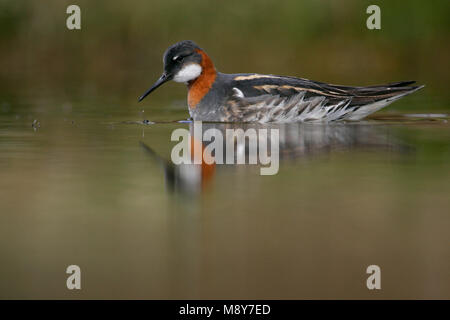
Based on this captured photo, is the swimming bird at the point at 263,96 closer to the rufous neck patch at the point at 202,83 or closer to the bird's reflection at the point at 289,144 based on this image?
the rufous neck patch at the point at 202,83

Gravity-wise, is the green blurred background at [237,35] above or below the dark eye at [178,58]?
above

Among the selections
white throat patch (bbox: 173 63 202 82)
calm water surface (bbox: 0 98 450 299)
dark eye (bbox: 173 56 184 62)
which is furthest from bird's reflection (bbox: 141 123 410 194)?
dark eye (bbox: 173 56 184 62)

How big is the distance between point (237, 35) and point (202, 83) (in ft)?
35.7

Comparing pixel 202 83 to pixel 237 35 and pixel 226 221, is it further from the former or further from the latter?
pixel 237 35

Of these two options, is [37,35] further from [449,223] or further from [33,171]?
[449,223]

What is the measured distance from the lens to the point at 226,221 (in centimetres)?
545

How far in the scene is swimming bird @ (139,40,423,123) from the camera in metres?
10.7

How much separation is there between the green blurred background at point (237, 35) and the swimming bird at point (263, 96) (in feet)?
28.5

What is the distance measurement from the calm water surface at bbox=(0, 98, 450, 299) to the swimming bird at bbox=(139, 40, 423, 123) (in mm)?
1694

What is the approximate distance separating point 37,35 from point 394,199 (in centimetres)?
1705

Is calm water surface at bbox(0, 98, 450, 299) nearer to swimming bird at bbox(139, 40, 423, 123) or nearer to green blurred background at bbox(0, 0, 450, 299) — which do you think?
green blurred background at bbox(0, 0, 450, 299)

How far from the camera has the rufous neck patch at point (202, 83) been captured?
11.0m

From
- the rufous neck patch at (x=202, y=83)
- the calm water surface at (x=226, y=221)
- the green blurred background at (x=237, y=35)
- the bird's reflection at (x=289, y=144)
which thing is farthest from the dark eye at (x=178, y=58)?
the green blurred background at (x=237, y=35)

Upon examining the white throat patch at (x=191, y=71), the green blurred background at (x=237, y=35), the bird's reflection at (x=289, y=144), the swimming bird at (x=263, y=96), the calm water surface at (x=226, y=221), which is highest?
the green blurred background at (x=237, y=35)
